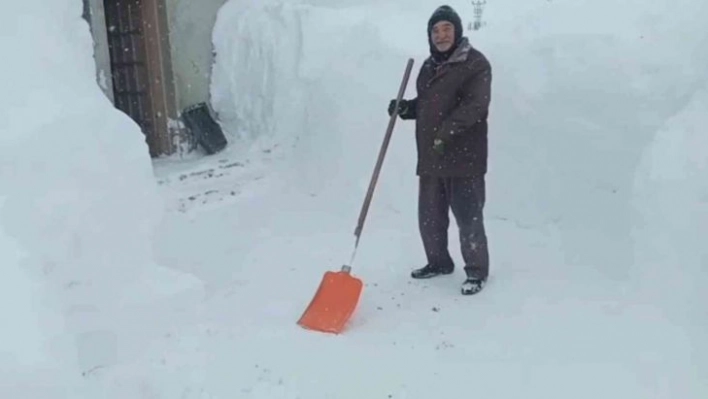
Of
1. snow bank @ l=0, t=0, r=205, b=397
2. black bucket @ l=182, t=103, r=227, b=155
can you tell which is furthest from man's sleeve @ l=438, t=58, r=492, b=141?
black bucket @ l=182, t=103, r=227, b=155

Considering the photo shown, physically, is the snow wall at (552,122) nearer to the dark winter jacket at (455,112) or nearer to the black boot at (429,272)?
the black boot at (429,272)

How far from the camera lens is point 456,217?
11.7ft

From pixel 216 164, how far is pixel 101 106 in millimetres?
2712

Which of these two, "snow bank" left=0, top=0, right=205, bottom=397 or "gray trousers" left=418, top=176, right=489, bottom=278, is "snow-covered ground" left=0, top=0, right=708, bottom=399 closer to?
"snow bank" left=0, top=0, right=205, bottom=397

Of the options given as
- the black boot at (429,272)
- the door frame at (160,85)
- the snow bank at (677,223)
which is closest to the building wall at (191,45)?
the door frame at (160,85)

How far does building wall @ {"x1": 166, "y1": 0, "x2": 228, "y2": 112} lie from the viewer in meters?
6.41

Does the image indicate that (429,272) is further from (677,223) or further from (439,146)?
(677,223)

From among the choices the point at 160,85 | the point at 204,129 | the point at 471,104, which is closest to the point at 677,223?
the point at 471,104

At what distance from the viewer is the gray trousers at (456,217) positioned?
349cm

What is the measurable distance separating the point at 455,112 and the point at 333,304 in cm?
106

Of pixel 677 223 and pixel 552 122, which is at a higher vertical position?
pixel 552 122

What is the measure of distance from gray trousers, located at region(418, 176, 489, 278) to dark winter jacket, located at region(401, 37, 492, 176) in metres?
0.09

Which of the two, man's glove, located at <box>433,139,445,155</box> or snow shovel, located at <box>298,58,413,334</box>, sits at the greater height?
man's glove, located at <box>433,139,445,155</box>

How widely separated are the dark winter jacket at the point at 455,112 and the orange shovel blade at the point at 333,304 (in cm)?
71
